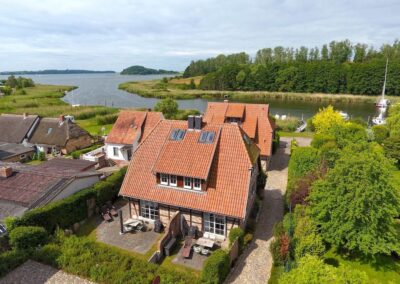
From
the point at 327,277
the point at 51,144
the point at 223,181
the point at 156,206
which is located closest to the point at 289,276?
the point at 327,277

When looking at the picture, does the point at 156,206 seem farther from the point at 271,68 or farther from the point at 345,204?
the point at 271,68

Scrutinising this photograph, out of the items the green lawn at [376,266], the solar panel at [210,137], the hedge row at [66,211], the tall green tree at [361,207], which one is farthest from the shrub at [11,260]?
the green lawn at [376,266]

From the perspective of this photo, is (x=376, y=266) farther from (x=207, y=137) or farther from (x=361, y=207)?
(x=207, y=137)

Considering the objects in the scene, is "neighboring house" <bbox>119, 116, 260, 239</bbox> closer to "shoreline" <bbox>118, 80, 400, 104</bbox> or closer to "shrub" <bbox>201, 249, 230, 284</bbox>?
"shrub" <bbox>201, 249, 230, 284</bbox>

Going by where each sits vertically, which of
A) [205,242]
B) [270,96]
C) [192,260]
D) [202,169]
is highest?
[202,169]

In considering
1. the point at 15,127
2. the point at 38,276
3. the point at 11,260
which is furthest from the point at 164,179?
the point at 15,127

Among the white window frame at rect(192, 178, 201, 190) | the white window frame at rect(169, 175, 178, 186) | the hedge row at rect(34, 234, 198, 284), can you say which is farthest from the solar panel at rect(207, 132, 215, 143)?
the hedge row at rect(34, 234, 198, 284)
